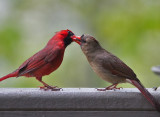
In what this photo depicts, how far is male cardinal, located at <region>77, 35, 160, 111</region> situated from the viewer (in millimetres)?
2975

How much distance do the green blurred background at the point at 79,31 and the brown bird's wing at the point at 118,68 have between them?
1.60 metres

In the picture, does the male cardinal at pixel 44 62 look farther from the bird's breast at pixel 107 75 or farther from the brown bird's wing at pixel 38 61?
the bird's breast at pixel 107 75

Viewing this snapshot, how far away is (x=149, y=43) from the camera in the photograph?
16.0 feet

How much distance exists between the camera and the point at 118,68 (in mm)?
3004

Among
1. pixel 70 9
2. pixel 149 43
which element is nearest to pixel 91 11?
pixel 70 9
